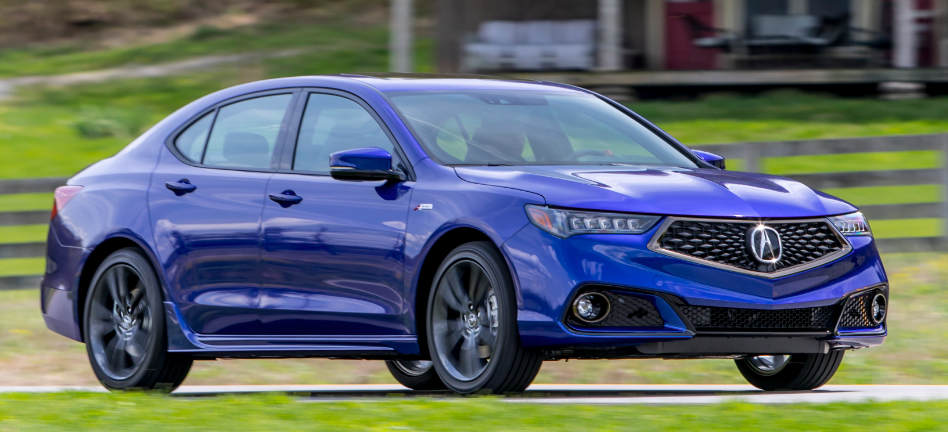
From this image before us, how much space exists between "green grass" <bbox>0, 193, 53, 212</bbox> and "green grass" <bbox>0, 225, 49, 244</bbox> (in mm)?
258

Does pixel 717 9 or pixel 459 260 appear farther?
pixel 717 9

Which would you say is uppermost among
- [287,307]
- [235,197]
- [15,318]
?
[235,197]

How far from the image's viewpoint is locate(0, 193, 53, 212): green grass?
1806 centimetres

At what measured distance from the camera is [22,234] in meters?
18.2

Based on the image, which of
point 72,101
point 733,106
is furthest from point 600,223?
point 72,101

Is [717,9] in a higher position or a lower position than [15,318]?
higher

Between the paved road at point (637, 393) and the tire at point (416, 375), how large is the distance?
0.25 ft

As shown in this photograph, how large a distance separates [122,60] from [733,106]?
19069 millimetres

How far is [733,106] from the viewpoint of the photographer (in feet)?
72.0

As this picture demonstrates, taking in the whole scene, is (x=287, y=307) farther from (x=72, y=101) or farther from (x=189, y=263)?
(x=72, y=101)

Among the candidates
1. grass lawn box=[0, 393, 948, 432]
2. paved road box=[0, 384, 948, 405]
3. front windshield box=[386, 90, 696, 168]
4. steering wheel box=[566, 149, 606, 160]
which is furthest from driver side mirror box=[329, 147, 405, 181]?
grass lawn box=[0, 393, 948, 432]

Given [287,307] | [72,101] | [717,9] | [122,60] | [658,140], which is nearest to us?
[287,307]

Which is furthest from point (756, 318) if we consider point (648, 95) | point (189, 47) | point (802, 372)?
point (189, 47)

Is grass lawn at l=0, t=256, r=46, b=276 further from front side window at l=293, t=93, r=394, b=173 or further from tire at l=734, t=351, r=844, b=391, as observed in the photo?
tire at l=734, t=351, r=844, b=391
